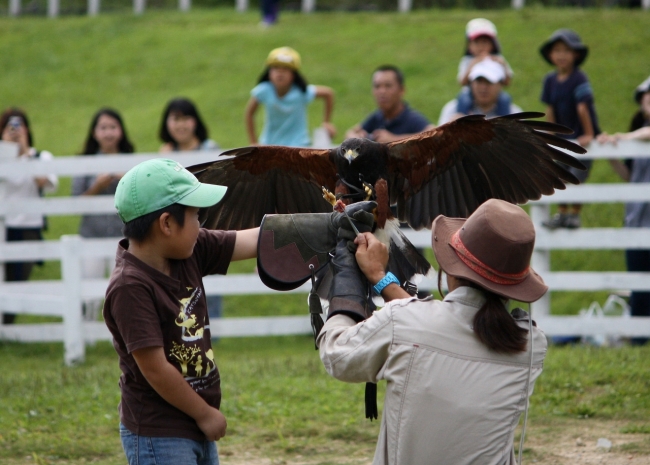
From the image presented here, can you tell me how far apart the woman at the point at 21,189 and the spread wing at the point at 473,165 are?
4176 mm

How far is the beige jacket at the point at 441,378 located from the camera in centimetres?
250

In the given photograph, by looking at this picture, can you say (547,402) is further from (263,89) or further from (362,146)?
(263,89)

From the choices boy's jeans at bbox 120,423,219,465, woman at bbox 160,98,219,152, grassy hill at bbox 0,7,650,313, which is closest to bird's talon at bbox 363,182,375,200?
boy's jeans at bbox 120,423,219,465

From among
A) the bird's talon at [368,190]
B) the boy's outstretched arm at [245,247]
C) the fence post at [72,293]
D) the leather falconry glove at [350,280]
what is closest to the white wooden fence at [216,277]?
the fence post at [72,293]

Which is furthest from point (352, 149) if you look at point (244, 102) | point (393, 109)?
point (244, 102)

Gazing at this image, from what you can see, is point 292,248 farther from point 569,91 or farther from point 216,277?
point 569,91

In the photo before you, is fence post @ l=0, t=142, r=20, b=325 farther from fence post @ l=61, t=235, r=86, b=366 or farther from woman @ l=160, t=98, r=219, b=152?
woman @ l=160, t=98, r=219, b=152

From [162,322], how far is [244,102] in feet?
44.7

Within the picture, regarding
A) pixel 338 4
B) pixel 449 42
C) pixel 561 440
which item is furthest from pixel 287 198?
pixel 338 4

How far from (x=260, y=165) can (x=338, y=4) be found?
2239 cm

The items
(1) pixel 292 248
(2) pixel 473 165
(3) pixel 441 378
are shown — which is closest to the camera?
(3) pixel 441 378

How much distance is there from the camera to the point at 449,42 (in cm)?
1747

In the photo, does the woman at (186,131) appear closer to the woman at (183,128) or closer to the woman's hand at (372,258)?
the woman at (183,128)

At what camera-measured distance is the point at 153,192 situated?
9.39ft
